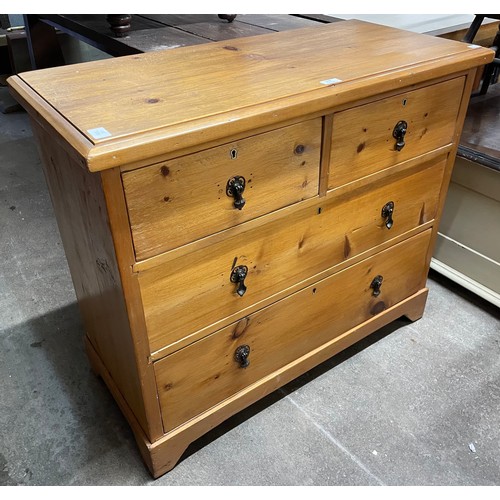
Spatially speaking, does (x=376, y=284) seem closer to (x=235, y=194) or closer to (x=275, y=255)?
(x=275, y=255)

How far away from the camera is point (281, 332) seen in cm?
130

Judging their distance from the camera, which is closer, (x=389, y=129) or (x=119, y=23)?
(x=389, y=129)

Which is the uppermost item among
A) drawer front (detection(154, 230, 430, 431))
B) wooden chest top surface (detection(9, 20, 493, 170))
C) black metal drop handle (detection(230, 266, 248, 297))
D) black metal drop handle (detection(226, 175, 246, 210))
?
wooden chest top surface (detection(9, 20, 493, 170))

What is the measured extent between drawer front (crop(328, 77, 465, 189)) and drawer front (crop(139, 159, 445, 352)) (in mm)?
69

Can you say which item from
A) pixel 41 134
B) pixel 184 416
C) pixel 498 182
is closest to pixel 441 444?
pixel 184 416

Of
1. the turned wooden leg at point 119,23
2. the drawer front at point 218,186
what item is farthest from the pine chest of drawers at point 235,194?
the turned wooden leg at point 119,23

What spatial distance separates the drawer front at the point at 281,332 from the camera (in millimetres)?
1158

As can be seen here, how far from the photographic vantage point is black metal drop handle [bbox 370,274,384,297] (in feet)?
4.76

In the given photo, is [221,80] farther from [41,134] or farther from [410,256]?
[410,256]

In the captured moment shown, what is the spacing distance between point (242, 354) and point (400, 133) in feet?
2.06

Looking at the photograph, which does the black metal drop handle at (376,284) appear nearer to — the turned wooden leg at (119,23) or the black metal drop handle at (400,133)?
the black metal drop handle at (400,133)

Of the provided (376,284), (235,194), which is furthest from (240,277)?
(376,284)

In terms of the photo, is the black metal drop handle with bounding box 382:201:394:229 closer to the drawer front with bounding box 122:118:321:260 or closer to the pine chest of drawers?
the pine chest of drawers

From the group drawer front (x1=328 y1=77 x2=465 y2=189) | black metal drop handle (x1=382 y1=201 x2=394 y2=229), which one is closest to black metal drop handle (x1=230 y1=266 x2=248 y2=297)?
drawer front (x1=328 y1=77 x2=465 y2=189)
